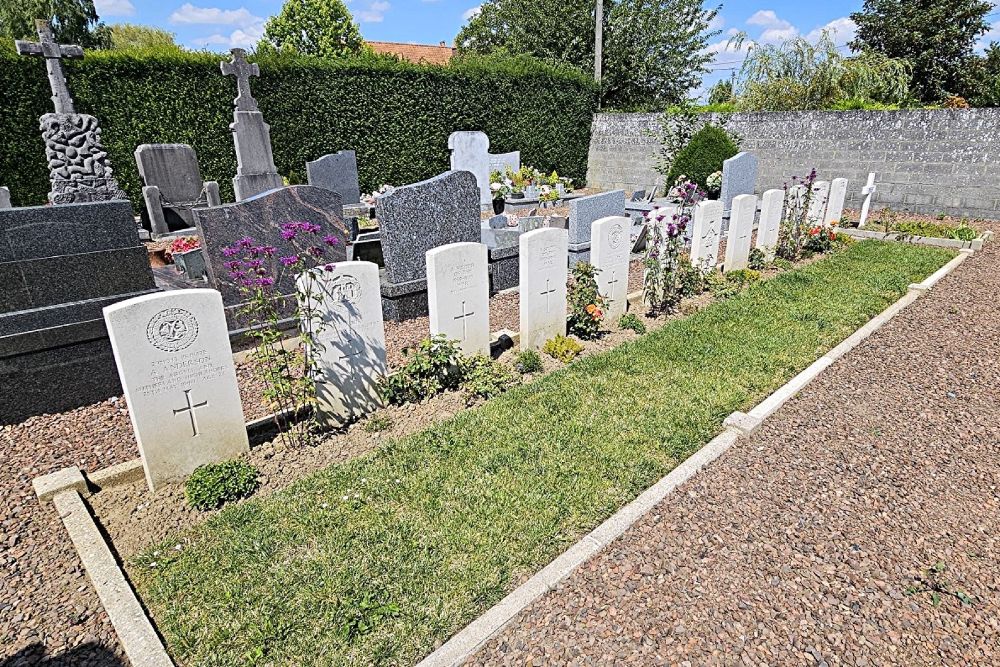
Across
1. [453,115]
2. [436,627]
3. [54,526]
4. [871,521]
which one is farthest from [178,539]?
[453,115]

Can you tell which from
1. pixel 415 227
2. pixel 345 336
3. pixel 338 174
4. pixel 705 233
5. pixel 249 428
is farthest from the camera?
pixel 338 174

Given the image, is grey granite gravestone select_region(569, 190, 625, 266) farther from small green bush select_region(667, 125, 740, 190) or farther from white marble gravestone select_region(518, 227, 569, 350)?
small green bush select_region(667, 125, 740, 190)

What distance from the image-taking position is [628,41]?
22.9 metres

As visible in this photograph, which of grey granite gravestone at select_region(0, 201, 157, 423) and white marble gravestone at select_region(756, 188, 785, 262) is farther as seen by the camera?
white marble gravestone at select_region(756, 188, 785, 262)

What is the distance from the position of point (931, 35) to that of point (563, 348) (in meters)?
32.1

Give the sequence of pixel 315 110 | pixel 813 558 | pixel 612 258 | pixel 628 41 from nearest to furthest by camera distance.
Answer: pixel 813 558
pixel 612 258
pixel 315 110
pixel 628 41

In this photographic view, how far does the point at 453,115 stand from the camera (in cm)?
1587

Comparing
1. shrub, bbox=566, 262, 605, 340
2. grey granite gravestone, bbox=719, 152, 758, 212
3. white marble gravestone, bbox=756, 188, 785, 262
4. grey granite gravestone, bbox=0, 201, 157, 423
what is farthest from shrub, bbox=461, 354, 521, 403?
grey granite gravestone, bbox=719, 152, 758, 212

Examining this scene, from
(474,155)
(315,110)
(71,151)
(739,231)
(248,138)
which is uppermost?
(315,110)

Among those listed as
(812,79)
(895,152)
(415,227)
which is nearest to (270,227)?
(415,227)

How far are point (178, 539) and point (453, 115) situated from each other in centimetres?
1461

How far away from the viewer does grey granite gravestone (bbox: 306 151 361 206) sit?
12516mm

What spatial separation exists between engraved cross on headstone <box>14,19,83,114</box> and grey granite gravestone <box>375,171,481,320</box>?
711 cm

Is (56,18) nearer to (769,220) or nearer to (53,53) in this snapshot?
(53,53)
